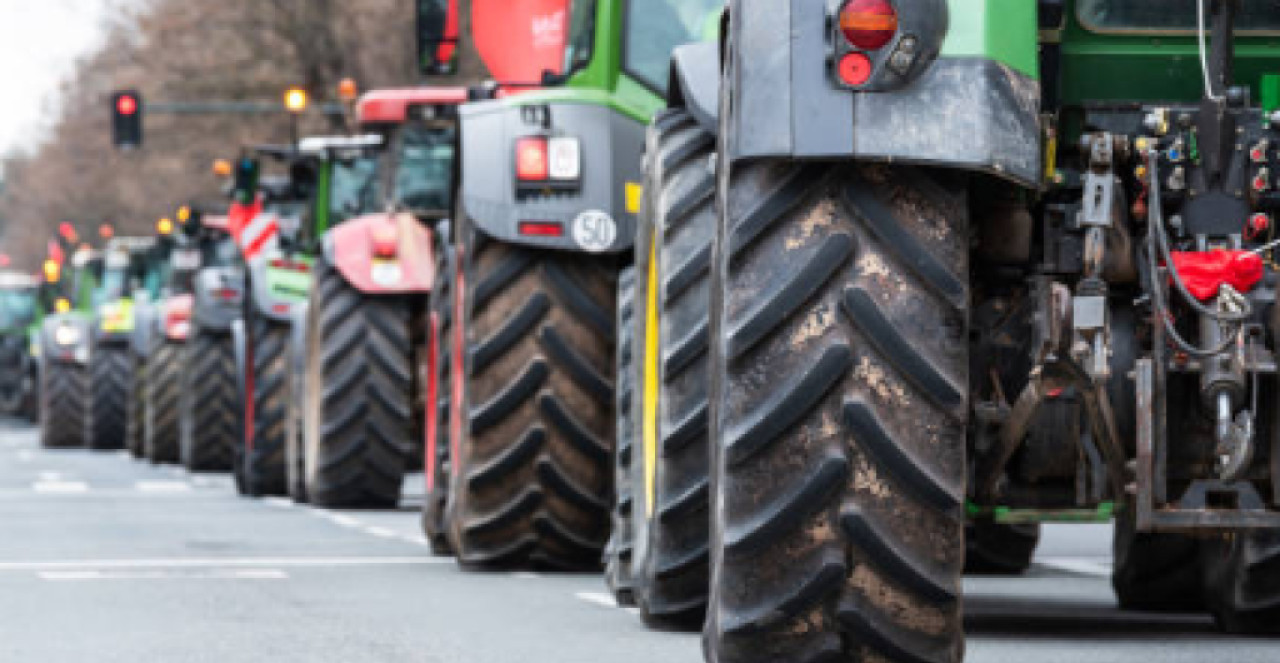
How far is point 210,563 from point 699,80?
5.43 metres

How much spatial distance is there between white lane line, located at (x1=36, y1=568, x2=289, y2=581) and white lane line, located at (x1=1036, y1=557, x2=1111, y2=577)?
318 cm

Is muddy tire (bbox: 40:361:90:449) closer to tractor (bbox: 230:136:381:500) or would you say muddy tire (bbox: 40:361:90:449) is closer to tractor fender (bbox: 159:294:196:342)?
tractor fender (bbox: 159:294:196:342)

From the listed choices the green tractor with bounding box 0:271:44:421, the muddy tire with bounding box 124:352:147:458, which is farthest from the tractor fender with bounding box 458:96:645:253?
the green tractor with bounding box 0:271:44:421

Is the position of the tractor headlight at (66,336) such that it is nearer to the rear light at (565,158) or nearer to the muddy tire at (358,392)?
the muddy tire at (358,392)

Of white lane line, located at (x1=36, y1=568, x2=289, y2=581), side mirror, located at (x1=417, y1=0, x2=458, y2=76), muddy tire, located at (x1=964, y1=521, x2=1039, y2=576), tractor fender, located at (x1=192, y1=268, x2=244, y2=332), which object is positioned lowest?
white lane line, located at (x1=36, y1=568, x2=289, y2=581)

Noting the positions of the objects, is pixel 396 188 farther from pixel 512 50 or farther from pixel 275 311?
pixel 512 50

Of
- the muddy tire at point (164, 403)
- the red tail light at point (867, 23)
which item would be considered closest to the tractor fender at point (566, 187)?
the red tail light at point (867, 23)

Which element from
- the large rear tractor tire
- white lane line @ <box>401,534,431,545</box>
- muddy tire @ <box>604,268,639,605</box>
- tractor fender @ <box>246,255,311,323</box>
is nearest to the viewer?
the large rear tractor tire

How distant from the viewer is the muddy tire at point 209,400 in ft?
91.2

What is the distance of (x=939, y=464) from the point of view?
631 cm

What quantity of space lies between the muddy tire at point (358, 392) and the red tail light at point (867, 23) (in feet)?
42.9

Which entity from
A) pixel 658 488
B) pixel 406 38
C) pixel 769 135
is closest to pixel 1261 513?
pixel 769 135

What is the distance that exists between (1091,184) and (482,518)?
20.5 feet

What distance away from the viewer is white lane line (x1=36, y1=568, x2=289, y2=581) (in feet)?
41.7
